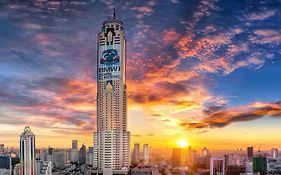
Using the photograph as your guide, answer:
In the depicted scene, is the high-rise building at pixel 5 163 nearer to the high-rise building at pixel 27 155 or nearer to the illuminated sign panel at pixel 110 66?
the high-rise building at pixel 27 155

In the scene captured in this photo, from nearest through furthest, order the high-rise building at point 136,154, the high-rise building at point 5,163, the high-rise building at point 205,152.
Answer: the high-rise building at point 205,152 → the high-rise building at point 5,163 → the high-rise building at point 136,154

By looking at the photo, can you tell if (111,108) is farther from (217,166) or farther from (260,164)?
(260,164)

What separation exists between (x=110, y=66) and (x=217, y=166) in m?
4.32

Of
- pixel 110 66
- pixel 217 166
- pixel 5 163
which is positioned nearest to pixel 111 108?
pixel 110 66

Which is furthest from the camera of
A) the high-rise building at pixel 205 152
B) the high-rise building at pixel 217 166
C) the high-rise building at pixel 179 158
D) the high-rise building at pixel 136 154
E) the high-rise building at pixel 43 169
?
the high-rise building at pixel 179 158

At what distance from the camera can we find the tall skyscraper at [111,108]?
8.13 meters

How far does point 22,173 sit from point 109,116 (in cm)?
314

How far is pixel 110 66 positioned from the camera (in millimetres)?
8141

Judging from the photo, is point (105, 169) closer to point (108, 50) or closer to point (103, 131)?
point (103, 131)

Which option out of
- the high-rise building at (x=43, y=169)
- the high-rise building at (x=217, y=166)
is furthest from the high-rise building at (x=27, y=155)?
the high-rise building at (x=217, y=166)

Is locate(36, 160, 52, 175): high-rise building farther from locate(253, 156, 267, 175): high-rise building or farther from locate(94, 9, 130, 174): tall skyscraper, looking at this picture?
locate(253, 156, 267, 175): high-rise building

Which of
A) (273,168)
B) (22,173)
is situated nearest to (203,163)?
(273,168)

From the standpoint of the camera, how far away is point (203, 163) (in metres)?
10.8

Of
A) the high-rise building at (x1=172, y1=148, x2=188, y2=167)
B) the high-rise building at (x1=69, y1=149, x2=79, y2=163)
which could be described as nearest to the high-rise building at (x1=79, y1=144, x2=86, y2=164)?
the high-rise building at (x1=69, y1=149, x2=79, y2=163)
